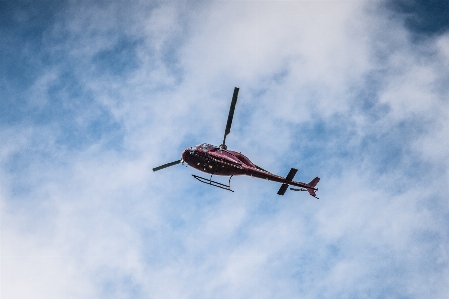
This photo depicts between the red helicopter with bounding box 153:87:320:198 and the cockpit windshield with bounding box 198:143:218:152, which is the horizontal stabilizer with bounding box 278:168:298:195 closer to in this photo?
the red helicopter with bounding box 153:87:320:198

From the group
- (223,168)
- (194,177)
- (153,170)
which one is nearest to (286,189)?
(223,168)

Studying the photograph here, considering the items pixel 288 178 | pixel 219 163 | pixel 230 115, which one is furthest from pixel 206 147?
pixel 288 178

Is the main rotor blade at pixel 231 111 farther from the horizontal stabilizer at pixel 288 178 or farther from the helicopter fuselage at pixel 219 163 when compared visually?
the horizontal stabilizer at pixel 288 178

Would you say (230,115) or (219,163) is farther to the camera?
(219,163)

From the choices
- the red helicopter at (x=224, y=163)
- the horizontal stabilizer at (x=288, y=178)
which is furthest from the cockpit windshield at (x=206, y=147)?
the horizontal stabilizer at (x=288, y=178)

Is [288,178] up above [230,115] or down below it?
below

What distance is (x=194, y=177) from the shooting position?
92.5ft

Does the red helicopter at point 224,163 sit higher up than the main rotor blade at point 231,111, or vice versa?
the main rotor blade at point 231,111

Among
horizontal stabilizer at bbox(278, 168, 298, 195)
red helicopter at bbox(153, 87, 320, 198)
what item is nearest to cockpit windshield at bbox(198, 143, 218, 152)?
red helicopter at bbox(153, 87, 320, 198)

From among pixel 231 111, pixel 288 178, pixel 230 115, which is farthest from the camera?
pixel 288 178

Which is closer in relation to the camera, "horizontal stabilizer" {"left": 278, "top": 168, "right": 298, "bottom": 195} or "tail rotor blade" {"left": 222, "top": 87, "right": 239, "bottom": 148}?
"tail rotor blade" {"left": 222, "top": 87, "right": 239, "bottom": 148}

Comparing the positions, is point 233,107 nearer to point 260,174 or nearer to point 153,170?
point 260,174

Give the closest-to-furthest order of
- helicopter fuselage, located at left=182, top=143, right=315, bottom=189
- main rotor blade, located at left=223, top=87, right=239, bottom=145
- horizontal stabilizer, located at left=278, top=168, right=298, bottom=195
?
main rotor blade, located at left=223, top=87, right=239, bottom=145, helicopter fuselage, located at left=182, top=143, right=315, bottom=189, horizontal stabilizer, located at left=278, top=168, right=298, bottom=195

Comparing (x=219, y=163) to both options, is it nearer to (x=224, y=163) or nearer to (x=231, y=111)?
(x=224, y=163)
